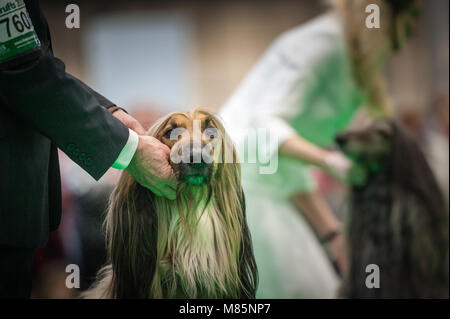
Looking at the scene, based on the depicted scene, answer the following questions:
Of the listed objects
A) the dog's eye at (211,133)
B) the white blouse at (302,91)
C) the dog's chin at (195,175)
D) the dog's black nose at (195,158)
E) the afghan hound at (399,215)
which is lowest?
the afghan hound at (399,215)

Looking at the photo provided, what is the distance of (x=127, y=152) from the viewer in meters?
0.82

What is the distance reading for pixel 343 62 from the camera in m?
1.34

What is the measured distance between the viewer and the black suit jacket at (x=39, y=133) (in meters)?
0.77

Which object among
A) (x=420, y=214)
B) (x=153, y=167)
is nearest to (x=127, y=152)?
(x=153, y=167)

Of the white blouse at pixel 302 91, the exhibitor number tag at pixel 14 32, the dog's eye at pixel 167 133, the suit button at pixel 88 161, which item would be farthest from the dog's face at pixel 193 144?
the white blouse at pixel 302 91

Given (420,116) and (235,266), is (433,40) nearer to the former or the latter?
(420,116)

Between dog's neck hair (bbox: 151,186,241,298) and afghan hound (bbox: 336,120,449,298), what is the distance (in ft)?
1.83

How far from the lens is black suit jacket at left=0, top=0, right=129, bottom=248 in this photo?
766mm

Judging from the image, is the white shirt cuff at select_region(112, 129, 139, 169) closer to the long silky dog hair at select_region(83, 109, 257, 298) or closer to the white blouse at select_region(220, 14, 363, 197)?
the long silky dog hair at select_region(83, 109, 257, 298)

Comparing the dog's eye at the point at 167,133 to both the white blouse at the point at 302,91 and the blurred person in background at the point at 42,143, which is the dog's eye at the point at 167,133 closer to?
the blurred person in background at the point at 42,143

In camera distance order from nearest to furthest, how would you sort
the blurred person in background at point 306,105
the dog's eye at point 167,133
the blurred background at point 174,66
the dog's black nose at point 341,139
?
the dog's eye at point 167,133
the blurred background at point 174,66
the blurred person in background at point 306,105
the dog's black nose at point 341,139

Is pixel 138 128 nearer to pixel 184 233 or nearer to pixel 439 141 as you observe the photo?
pixel 184 233
